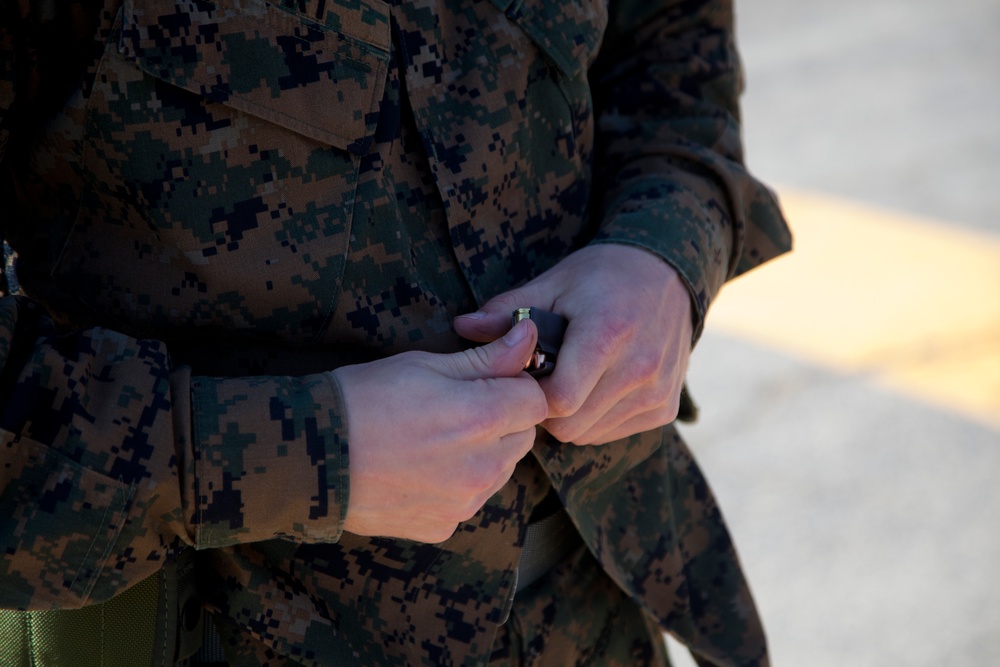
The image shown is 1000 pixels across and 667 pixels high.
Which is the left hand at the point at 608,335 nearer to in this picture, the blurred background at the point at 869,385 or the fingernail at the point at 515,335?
the fingernail at the point at 515,335

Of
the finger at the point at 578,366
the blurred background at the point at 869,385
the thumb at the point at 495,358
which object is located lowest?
the blurred background at the point at 869,385

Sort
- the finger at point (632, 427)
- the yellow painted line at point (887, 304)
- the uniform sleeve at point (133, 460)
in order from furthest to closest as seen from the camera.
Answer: the yellow painted line at point (887, 304) < the finger at point (632, 427) < the uniform sleeve at point (133, 460)

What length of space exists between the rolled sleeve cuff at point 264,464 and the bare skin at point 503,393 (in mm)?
21

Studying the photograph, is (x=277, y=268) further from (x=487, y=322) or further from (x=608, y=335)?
(x=608, y=335)

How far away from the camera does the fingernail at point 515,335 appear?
94cm

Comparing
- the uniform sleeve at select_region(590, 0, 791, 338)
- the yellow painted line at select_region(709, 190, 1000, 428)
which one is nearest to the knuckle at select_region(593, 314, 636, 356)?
the uniform sleeve at select_region(590, 0, 791, 338)

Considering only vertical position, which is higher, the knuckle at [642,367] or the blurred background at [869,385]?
the knuckle at [642,367]

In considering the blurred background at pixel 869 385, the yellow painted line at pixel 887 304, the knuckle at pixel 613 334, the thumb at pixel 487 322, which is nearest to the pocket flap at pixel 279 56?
the thumb at pixel 487 322

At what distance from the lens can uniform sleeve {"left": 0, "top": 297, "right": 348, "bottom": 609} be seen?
0.81 m

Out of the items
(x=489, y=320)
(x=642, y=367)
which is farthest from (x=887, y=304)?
(x=489, y=320)

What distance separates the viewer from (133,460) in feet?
2.70

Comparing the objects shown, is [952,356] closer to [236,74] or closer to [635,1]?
[635,1]

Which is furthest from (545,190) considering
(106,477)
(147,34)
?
(106,477)

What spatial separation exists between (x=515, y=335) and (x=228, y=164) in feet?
1.06
